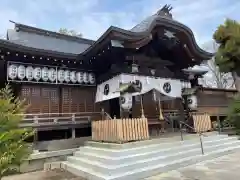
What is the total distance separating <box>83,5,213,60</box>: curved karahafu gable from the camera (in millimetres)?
8484

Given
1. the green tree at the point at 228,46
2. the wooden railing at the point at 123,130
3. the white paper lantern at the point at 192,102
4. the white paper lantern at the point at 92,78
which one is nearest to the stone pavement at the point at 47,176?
the wooden railing at the point at 123,130

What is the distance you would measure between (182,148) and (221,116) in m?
9.96

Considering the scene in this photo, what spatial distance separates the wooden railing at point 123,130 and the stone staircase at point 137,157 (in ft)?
0.85

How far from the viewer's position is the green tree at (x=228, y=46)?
14188mm

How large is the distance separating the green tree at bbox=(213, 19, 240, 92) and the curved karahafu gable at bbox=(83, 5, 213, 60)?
A: 3.61 metres

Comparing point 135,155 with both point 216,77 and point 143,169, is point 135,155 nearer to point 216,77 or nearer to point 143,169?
point 143,169

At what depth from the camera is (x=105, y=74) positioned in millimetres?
10680

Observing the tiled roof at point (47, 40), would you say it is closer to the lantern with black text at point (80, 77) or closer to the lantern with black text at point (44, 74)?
the lantern with black text at point (80, 77)

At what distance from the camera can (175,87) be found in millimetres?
11000

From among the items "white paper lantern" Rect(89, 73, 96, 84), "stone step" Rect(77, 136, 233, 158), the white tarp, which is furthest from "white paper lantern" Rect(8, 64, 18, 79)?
"stone step" Rect(77, 136, 233, 158)

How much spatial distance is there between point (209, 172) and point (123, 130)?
9.23 feet

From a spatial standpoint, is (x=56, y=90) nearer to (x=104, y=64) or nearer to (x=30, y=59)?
(x=30, y=59)

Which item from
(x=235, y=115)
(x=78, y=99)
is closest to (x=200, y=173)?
(x=78, y=99)

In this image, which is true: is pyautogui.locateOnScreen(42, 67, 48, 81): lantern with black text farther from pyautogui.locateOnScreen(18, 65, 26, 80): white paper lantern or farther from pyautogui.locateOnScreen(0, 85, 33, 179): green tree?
pyautogui.locateOnScreen(0, 85, 33, 179): green tree
